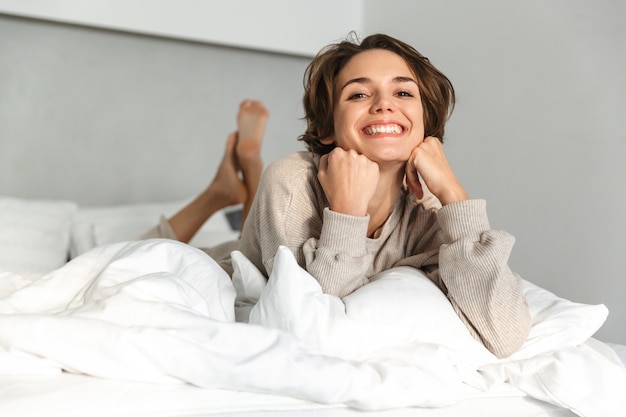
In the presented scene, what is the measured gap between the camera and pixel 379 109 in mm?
1525

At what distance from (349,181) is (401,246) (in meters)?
0.25

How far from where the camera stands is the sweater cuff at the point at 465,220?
4.51 feet

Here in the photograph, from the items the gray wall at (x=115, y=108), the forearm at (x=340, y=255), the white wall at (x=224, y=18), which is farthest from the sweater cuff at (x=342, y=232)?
the white wall at (x=224, y=18)

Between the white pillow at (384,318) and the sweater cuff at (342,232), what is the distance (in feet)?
0.31

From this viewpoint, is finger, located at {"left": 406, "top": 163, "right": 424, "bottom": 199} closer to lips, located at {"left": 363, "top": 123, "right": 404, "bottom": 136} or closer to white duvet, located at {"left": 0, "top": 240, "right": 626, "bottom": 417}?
lips, located at {"left": 363, "top": 123, "right": 404, "bottom": 136}

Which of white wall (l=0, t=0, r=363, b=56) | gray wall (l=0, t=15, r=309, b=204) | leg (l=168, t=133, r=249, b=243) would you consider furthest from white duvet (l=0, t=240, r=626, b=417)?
white wall (l=0, t=0, r=363, b=56)

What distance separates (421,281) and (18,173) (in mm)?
2209

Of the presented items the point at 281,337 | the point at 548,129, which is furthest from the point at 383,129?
the point at 548,129

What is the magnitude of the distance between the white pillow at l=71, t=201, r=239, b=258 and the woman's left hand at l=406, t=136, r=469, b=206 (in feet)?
4.34

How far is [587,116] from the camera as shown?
108 inches

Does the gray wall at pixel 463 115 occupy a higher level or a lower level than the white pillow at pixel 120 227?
higher

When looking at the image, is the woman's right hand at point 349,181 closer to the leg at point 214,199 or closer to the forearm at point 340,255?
the forearm at point 340,255

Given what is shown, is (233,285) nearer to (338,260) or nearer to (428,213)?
(338,260)

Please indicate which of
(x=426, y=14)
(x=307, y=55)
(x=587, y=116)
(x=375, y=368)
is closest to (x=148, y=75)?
(x=307, y=55)
